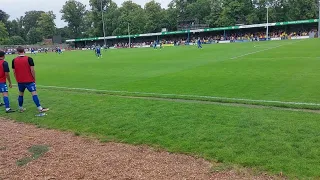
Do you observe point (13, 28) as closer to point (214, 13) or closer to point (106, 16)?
point (106, 16)

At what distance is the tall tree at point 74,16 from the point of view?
142625 mm

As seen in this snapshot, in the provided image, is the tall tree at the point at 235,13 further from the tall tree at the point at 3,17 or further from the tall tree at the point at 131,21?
the tall tree at the point at 3,17

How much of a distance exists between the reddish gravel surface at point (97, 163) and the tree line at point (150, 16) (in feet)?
298

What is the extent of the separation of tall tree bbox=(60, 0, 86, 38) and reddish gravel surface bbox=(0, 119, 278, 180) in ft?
476

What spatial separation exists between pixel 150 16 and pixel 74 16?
168 feet

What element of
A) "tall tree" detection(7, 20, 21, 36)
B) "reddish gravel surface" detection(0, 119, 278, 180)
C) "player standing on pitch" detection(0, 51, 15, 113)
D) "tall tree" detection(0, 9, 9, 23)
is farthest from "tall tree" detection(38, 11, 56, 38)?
"reddish gravel surface" detection(0, 119, 278, 180)

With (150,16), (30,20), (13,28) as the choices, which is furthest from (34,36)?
(150,16)

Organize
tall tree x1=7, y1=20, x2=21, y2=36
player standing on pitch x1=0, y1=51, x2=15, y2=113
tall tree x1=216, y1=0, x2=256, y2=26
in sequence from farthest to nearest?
tall tree x1=7, y1=20, x2=21, y2=36 → tall tree x1=216, y1=0, x2=256, y2=26 → player standing on pitch x1=0, y1=51, x2=15, y2=113

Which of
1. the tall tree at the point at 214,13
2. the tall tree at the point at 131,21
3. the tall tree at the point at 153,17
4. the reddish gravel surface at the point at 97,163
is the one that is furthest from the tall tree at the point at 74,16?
the reddish gravel surface at the point at 97,163

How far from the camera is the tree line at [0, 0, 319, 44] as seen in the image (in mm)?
Result: 90875

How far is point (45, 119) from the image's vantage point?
9.28 metres

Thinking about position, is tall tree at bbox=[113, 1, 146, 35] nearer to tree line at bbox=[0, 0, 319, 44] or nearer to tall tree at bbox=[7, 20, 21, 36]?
tree line at bbox=[0, 0, 319, 44]

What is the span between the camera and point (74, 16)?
144 metres

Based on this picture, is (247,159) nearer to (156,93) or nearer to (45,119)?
(45,119)
